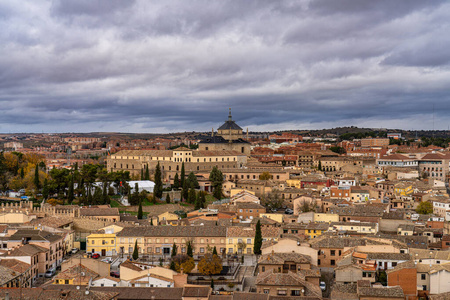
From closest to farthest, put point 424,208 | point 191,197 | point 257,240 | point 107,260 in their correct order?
point 107,260 → point 257,240 → point 424,208 → point 191,197

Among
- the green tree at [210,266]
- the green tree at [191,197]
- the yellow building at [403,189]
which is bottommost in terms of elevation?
the green tree at [210,266]

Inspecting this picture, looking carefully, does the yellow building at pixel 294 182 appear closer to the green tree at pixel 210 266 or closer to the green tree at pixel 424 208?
the green tree at pixel 424 208

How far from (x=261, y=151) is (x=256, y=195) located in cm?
3129

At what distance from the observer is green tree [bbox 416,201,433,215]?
119ft

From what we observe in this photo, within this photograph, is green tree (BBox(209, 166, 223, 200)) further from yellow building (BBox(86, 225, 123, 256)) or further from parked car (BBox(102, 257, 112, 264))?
parked car (BBox(102, 257, 112, 264))

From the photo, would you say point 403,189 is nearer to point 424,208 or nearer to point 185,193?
point 424,208

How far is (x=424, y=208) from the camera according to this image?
36375mm

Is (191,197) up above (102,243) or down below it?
above

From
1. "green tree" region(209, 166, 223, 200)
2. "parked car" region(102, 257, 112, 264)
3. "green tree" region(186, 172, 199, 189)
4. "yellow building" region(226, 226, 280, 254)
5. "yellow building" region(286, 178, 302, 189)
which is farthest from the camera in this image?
"yellow building" region(286, 178, 302, 189)

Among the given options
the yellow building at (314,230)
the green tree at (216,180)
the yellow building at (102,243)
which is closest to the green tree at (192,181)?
the green tree at (216,180)

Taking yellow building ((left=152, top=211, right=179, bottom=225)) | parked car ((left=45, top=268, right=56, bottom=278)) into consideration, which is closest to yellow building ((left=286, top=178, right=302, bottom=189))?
yellow building ((left=152, top=211, right=179, bottom=225))

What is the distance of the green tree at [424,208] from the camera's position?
36.2 meters

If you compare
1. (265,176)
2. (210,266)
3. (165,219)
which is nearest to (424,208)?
(265,176)

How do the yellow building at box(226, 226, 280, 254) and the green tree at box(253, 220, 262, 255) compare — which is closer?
the green tree at box(253, 220, 262, 255)
